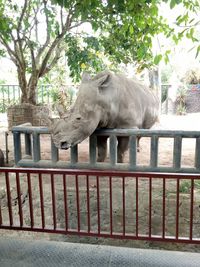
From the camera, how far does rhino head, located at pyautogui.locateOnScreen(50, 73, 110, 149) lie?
11.9ft

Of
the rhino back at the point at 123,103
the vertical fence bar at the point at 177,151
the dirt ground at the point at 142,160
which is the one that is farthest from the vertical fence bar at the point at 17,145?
the vertical fence bar at the point at 177,151

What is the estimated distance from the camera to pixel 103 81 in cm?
414

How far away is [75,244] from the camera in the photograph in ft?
9.07

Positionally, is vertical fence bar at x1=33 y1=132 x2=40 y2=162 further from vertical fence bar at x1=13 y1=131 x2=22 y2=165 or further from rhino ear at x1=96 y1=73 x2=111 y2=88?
rhino ear at x1=96 y1=73 x2=111 y2=88

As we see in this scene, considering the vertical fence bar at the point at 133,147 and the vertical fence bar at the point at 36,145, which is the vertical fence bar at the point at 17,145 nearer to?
the vertical fence bar at the point at 36,145

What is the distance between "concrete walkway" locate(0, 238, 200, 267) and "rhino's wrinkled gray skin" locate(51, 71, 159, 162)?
4.18 feet

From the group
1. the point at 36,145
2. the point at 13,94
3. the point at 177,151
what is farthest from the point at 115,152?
the point at 13,94

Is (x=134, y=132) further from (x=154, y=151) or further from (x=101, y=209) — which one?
(x=101, y=209)

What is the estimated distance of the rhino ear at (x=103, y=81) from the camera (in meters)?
4.10

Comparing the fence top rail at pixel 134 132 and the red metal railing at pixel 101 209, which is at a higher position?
the fence top rail at pixel 134 132

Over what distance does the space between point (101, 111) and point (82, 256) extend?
1.95 meters

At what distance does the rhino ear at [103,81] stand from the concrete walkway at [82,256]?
7.11ft

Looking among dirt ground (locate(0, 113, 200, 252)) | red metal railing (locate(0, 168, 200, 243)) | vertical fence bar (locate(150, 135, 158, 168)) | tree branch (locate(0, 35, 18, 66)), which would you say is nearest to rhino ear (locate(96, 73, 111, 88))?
vertical fence bar (locate(150, 135, 158, 168))

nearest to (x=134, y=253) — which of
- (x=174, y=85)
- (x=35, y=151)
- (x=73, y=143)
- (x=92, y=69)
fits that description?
(x=73, y=143)
